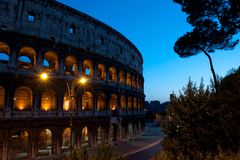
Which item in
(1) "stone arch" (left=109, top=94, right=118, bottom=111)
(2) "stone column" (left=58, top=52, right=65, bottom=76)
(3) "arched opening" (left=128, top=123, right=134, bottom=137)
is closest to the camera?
(2) "stone column" (left=58, top=52, right=65, bottom=76)

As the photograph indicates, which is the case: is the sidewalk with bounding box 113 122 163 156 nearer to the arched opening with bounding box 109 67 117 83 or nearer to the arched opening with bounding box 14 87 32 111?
the arched opening with bounding box 109 67 117 83

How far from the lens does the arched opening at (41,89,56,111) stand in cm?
2259

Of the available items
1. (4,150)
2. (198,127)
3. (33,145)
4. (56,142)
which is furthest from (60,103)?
(198,127)

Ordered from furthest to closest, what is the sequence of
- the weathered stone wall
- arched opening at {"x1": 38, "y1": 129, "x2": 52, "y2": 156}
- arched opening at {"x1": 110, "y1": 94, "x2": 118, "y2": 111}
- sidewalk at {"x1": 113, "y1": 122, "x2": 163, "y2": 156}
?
1. arched opening at {"x1": 110, "y1": 94, "x2": 118, "y2": 111}
2. sidewalk at {"x1": 113, "y1": 122, "x2": 163, "y2": 156}
3. arched opening at {"x1": 38, "y1": 129, "x2": 52, "y2": 156}
4. the weathered stone wall

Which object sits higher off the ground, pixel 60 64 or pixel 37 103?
pixel 60 64

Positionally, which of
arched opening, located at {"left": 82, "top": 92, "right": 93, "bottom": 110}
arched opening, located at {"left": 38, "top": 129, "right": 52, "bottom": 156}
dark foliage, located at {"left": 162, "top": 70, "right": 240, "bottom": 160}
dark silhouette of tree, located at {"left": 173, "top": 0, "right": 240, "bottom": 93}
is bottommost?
arched opening, located at {"left": 38, "top": 129, "right": 52, "bottom": 156}

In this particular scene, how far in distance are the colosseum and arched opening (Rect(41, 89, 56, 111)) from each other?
0.11 m

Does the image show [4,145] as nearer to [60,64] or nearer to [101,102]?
[60,64]

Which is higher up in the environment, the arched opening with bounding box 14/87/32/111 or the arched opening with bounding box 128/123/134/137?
the arched opening with bounding box 14/87/32/111

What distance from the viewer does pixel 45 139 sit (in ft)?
78.3

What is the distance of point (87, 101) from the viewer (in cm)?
2788

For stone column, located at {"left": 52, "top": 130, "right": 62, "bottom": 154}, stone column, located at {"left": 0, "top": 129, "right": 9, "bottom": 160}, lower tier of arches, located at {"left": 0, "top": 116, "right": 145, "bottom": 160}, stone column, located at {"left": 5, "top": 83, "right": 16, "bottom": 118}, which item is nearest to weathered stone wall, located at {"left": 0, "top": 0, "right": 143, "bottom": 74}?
stone column, located at {"left": 5, "top": 83, "right": 16, "bottom": 118}

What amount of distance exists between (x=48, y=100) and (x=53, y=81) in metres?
2.49

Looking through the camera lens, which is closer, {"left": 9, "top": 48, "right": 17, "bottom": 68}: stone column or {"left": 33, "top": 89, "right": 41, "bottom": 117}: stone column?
{"left": 9, "top": 48, "right": 17, "bottom": 68}: stone column
